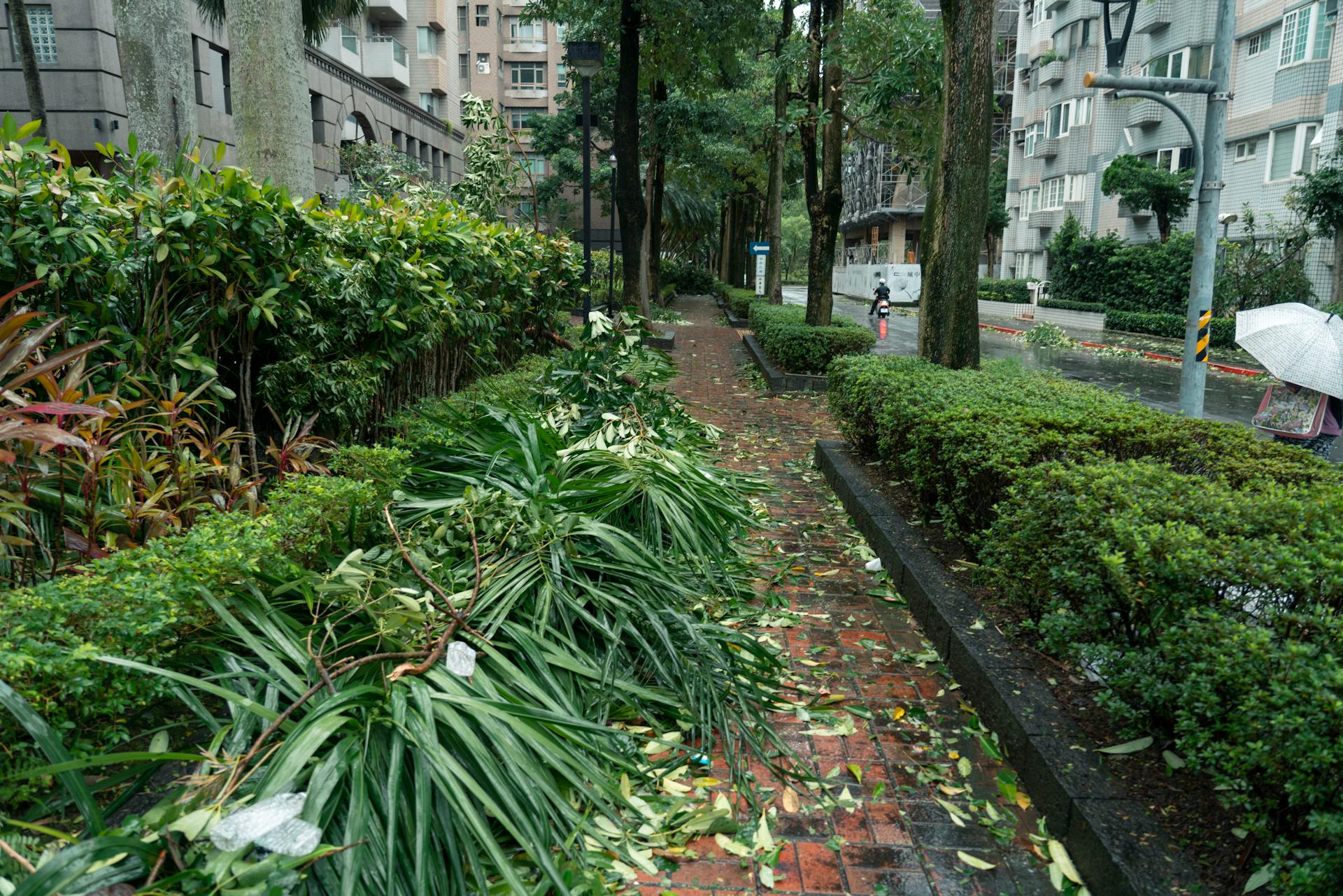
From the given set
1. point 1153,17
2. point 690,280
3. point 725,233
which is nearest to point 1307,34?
point 1153,17

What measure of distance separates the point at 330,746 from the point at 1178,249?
33.1 m


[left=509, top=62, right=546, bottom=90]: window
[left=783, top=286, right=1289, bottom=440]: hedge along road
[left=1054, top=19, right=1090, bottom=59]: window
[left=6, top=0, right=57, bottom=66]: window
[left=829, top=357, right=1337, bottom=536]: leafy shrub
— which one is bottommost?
[left=783, top=286, right=1289, bottom=440]: hedge along road

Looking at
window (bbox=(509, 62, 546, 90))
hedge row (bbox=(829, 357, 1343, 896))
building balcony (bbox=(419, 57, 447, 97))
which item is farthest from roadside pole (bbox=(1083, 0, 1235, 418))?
window (bbox=(509, 62, 546, 90))

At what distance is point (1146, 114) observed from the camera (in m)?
35.1

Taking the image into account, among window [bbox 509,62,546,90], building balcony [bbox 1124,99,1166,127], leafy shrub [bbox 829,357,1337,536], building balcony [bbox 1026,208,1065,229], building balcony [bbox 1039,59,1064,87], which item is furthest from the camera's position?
window [bbox 509,62,546,90]

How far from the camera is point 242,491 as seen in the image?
4.11 m

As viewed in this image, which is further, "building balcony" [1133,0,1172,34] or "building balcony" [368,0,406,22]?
"building balcony" [368,0,406,22]

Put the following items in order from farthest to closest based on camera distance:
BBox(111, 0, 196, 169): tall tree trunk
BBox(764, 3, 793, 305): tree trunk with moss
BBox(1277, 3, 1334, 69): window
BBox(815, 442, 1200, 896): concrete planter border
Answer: BBox(1277, 3, 1334, 69): window, BBox(764, 3, 793, 305): tree trunk with moss, BBox(111, 0, 196, 169): tall tree trunk, BBox(815, 442, 1200, 896): concrete planter border

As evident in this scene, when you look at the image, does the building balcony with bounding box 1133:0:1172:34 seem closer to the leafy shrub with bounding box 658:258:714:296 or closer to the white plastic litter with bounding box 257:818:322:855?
the leafy shrub with bounding box 658:258:714:296

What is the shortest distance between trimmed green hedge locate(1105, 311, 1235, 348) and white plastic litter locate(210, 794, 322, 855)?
26.0 m

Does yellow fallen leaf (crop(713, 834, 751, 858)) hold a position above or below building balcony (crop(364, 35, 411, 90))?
below

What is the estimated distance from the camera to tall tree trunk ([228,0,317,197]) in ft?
23.1

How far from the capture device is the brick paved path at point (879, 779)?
2.92 m

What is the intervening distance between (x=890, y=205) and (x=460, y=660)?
67323mm
